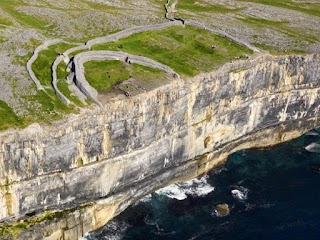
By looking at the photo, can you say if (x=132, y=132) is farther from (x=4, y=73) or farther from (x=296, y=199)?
(x=296, y=199)

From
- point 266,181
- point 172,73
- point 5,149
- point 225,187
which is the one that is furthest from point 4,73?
point 266,181

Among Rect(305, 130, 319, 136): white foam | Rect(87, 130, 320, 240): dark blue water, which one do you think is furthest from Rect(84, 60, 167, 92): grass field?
Rect(305, 130, 319, 136): white foam

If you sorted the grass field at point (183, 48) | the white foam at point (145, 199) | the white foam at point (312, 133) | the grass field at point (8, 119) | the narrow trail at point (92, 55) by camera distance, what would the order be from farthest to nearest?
the white foam at point (312, 133) < the grass field at point (183, 48) < the white foam at point (145, 199) < the narrow trail at point (92, 55) < the grass field at point (8, 119)

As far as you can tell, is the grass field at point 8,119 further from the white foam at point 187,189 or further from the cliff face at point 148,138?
the white foam at point 187,189

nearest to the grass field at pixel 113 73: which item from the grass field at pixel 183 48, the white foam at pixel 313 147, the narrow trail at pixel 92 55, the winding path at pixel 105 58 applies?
the winding path at pixel 105 58

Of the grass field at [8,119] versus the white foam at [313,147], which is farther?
the white foam at [313,147]

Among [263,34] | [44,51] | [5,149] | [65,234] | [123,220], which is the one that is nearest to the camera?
[5,149]
